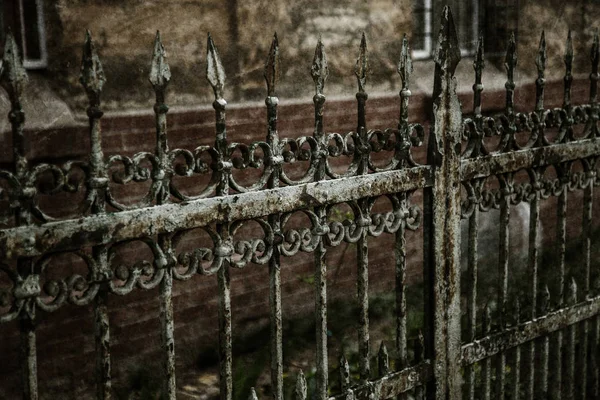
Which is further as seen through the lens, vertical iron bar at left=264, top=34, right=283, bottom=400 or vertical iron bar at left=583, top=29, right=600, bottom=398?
vertical iron bar at left=583, top=29, right=600, bottom=398

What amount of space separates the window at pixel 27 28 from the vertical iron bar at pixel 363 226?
2.14m

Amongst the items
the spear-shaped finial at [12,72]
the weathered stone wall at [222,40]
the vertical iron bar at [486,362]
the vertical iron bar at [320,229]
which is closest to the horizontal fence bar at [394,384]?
the vertical iron bar at [320,229]

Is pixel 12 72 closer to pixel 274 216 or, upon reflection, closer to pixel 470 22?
pixel 274 216

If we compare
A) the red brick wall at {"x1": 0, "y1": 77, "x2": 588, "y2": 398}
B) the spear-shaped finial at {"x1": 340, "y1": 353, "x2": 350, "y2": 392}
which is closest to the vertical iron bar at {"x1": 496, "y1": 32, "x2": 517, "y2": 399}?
the spear-shaped finial at {"x1": 340, "y1": 353, "x2": 350, "y2": 392}

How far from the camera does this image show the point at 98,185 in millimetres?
1916

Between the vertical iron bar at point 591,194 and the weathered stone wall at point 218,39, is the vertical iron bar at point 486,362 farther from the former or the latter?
the weathered stone wall at point 218,39

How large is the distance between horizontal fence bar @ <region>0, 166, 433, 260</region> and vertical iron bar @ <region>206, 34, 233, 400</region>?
6cm

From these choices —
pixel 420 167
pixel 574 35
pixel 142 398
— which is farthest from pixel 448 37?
pixel 574 35

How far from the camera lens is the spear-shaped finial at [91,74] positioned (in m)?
1.87

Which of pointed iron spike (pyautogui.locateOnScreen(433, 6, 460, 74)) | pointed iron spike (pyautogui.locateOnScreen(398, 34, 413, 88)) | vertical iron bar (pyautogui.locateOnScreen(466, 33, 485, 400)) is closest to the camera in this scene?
pointed iron spike (pyautogui.locateOnScreen(398, 34, 413, 88))

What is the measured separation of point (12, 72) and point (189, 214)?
2.08 ft

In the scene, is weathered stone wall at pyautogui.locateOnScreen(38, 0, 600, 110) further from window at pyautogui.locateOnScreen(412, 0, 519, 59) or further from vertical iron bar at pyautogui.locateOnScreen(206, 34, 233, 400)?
vertical iron bar at pyautogui.locateOnScreen(206, 34, 233, 400)

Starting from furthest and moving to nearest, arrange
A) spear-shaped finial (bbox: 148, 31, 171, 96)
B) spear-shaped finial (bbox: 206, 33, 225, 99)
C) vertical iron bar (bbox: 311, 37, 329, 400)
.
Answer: vertical iron bar (bbox: 311, 37, 329, 400), spear-shaped finial (bbox: 206, 33, 225, 99), spear-shaped finial (bbox: 148, 31, 171, 96)

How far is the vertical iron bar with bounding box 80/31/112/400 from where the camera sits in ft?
6.20
